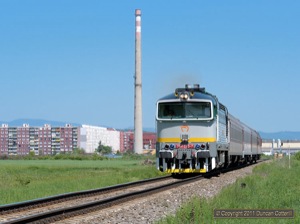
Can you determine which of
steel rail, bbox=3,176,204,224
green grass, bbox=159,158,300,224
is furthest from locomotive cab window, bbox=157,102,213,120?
steel rail, bbox=3,176,204,224

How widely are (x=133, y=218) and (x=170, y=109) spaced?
12853 mm

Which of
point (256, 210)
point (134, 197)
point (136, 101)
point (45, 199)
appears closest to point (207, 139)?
point (134, 197)

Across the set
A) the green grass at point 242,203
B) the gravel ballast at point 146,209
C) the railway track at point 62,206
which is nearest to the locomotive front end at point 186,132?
the gravel ballast at point 146,209

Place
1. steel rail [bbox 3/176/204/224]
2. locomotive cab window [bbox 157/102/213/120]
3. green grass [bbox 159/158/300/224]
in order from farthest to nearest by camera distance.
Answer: locomotive cab window [bbox 157/102/213/120], steel rail [bbox 3/176/204/224], green grass [bbox 159/158/300/224]

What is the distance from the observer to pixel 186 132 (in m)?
25.9

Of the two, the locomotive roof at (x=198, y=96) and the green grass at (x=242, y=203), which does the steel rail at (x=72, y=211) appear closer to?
the green grass at (x=242, y=203)

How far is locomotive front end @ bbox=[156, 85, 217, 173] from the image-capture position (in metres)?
25.8

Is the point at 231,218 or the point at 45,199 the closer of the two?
the point at 231,218

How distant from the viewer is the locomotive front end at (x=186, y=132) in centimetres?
2580

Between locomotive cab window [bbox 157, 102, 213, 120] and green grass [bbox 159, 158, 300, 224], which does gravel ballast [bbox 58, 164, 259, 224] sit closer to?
green grass [bbox 159, 158, 300, 224]

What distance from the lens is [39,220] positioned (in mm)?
12617

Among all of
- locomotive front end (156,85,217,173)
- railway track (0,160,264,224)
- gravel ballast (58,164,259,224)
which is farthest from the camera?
locomotive front end (156,85,217,173)

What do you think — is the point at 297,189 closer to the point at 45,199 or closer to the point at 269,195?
the point at 269,195

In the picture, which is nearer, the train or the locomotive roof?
the train
